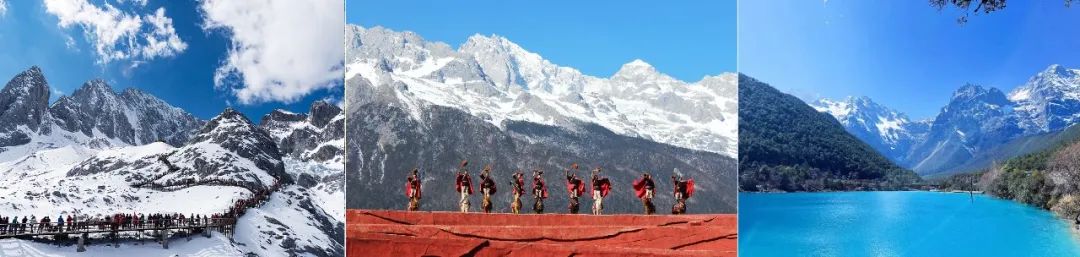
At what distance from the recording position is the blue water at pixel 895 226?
11620 mm

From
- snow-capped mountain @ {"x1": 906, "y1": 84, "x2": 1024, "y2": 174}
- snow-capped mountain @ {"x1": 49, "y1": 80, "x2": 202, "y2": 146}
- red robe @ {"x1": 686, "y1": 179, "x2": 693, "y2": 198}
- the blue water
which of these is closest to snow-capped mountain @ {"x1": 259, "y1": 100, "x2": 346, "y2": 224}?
snow-capped mountain @ {"x1": 49, "y1": 80, "x2": 202, "y2": 146}

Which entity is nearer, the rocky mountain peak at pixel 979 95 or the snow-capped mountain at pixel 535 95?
the rocky mountain peak at pixel 979 95

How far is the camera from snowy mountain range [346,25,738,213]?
3186cm

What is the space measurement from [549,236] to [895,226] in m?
11.6

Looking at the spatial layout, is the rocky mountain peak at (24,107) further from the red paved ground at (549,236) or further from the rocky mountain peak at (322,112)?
the red paved ground at (549,236)

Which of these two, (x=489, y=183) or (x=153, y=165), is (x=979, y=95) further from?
(x=153, y=165)

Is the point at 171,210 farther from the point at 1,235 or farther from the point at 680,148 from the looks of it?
the point at 680,148

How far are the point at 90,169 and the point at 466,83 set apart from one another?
27.9 meters

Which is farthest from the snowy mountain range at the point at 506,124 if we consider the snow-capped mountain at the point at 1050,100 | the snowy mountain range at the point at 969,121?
the snow-capped mountain at the point at 1050,100

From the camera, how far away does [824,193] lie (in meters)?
22.5

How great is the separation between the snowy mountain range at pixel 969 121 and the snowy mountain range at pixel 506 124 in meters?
11.6

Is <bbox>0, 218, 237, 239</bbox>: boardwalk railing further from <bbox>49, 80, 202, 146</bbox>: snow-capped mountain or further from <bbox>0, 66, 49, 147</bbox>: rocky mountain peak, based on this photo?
<bbox>0, 66, 49, 147</bbox>: rocky mountain peak

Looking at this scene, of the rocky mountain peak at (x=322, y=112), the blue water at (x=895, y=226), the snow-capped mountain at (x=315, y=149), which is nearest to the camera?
the snow-capped mountain at (x=315, y=149)

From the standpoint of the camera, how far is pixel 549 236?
714cm
